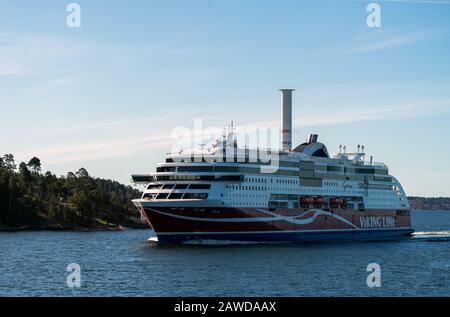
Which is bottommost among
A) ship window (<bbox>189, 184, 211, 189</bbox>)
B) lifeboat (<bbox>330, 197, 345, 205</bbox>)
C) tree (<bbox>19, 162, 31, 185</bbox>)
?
lifeboat (<bbox>330, 197, 345, 205</bbox>)

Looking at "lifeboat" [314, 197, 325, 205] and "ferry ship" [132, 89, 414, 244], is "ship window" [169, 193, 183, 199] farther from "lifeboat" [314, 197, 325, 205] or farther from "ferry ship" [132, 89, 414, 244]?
"lifeboat" [314, 197, 325, 205]

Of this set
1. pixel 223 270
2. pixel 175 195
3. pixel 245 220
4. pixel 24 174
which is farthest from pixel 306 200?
pixel 24 174

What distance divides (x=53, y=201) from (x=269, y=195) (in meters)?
68.5

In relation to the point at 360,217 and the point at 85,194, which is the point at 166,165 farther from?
the point at 85,194

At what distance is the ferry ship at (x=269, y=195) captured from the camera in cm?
6241

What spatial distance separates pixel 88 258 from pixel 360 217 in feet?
128

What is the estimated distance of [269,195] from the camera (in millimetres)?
70062

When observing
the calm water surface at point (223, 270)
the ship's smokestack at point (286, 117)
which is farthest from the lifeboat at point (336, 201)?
the calm water surface at point (223, 270)

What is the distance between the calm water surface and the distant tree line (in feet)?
167

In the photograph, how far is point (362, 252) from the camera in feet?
212

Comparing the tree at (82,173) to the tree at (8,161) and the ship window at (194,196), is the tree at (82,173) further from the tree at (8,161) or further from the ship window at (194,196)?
the ship window at (194,196)

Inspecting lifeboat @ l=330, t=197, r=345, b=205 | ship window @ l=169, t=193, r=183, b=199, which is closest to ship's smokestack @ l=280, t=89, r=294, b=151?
lifeboat @ l=330, t=197, r=345, b=205

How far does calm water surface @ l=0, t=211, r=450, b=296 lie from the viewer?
38.4m
